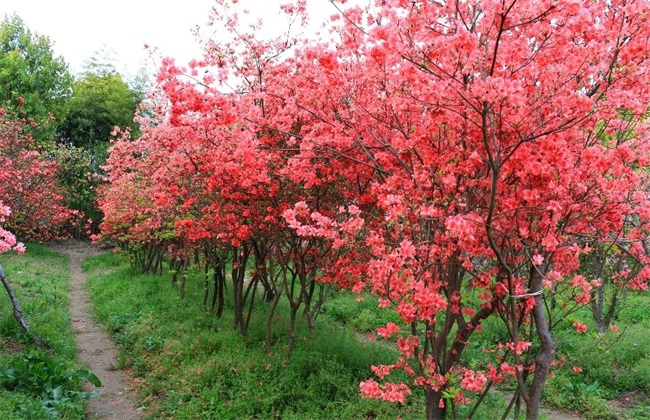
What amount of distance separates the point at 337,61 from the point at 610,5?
2596 millimetres

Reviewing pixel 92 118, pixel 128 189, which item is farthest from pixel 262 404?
pixel 92 118

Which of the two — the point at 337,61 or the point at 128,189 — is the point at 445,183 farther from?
the point at 128,189

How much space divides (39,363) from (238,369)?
8.53 feet

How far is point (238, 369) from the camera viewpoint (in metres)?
7.36

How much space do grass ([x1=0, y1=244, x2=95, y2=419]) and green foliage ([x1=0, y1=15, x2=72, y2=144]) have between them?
13.2 metres

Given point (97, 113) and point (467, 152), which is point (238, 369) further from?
point (97, 113)

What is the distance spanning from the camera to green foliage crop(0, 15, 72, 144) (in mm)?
23547

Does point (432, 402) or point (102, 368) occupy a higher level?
point (432, 402)

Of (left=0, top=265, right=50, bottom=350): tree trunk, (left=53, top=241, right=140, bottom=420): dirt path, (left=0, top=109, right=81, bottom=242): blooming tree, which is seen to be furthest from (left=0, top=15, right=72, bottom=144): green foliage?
(left=0, top=265, right=50, bottom=350): tree trunk

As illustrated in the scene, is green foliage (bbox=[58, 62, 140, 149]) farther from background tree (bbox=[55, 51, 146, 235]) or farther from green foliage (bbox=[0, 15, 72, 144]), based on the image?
green foliage (bbox=[0, 15, 72, 144])

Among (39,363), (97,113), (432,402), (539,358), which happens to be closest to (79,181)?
(97,113)

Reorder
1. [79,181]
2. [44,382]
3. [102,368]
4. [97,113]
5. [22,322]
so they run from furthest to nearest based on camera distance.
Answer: [97,113]
[79,181]
[102,368]
[22,322]
[44,382]

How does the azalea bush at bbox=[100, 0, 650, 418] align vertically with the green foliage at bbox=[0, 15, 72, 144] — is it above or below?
below

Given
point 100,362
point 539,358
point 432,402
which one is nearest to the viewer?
point 539,358
